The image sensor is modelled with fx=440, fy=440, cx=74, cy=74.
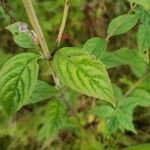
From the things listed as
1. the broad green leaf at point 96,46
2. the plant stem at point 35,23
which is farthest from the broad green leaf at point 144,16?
Result: the plant stem at point 35,23

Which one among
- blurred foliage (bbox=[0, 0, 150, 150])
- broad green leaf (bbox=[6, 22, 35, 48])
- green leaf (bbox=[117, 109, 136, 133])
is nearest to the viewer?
broad green leaf (bbox=[6, 22, 35, 48])

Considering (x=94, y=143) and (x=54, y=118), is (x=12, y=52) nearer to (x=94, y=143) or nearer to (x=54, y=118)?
(x=94, y=143)

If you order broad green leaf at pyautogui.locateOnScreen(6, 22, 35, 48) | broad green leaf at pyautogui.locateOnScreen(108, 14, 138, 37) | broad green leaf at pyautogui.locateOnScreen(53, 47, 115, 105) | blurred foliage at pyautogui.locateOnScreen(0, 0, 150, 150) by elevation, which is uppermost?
broad green leaf at pyautogui.locateOnScreen(6, 22, 35, 48)

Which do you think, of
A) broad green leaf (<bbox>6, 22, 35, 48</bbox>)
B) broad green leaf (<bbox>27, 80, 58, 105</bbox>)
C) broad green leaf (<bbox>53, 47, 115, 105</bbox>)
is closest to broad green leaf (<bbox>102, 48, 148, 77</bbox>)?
broad green leaf (<bbox>27, 80, 58, 105</bbox>)

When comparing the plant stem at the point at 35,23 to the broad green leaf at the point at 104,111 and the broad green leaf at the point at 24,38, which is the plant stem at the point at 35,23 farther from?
the broad green leaf at the point at 104,111

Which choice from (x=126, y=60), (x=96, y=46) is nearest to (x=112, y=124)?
(x=126, y=60)

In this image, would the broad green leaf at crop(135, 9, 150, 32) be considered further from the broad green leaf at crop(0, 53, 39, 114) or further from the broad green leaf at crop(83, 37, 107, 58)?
the broad green leaf at crop(0, 53, 39, 114)
